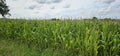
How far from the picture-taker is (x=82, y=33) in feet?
32.7

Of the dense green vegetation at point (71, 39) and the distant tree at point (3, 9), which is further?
the distant tree at point (3, 9)

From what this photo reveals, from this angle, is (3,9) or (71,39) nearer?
(71,39)

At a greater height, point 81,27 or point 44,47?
point 81,27

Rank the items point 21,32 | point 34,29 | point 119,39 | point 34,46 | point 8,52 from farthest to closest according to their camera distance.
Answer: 1. point 21,32
2. point 34,29
3. point 34,46
4. point 8,52
5. point 119,39

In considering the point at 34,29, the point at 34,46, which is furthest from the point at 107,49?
the point at 34,29

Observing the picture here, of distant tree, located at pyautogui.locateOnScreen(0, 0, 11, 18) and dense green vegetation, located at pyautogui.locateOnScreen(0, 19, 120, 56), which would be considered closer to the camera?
dense green vegetation, located at pyautogui.locateOnScreen(0, 19, 120, 56)

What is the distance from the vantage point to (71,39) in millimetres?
10195

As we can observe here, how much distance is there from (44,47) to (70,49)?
2.34 meters

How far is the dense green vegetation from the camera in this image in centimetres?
873

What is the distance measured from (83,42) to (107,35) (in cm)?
113

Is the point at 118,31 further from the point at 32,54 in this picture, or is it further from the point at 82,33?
the point at 32,54

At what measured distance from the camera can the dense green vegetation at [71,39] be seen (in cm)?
873

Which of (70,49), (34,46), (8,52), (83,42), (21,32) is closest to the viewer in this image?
(83,42)

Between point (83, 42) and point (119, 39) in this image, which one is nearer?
point (119, 39)
